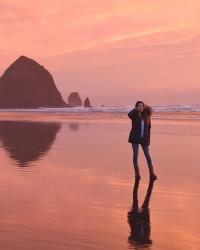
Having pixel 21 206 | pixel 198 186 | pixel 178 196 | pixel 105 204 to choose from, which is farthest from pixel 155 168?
pixel 21 206

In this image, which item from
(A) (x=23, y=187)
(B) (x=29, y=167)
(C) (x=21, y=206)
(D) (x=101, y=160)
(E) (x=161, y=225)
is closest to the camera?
(E) (x=161, y=225)

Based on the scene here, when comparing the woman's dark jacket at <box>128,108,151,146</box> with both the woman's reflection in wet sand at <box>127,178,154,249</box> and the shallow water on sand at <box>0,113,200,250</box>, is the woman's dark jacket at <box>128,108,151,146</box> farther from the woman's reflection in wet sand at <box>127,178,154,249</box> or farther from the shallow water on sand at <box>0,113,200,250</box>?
the woman's reflection in wet sand at <box>127,178,154,249</box>

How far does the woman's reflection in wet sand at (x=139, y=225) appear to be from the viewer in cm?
568

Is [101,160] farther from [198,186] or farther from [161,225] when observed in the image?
[161,225]

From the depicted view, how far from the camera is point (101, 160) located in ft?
45.8

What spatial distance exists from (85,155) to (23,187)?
6.15 meters

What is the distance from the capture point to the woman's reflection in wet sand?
5.68 metres

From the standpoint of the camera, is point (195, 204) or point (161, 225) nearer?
point (161, 225)

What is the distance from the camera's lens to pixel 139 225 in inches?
257

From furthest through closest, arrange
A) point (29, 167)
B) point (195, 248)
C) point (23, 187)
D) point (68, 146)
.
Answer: point (68, 146) → point (29, 167) → point (23, 187) → point (195, 248)

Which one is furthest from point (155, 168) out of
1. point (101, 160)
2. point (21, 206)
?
point (21, 206)

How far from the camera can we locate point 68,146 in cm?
1836

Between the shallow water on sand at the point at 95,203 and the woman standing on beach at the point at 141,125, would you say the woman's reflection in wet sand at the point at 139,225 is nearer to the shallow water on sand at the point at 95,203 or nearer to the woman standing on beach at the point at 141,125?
the shallow water on sand at the point at 95,203

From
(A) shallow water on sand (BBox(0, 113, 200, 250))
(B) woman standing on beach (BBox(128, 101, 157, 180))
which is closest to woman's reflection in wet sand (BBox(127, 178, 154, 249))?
(A) shallow water on sand (BBox(0, 113, 200, 250))
